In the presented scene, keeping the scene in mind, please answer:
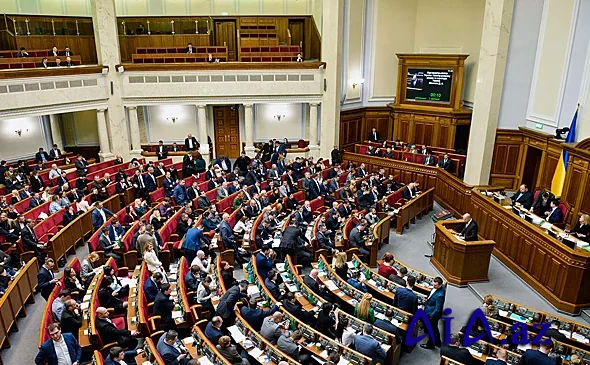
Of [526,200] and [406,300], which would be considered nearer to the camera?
[406,300]

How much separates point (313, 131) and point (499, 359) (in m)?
12.3

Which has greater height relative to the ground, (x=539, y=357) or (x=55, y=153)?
(x=55, y=153)

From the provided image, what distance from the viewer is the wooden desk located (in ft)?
25.3

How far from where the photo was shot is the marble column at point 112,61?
1463cm

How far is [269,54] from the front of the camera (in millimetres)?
17031

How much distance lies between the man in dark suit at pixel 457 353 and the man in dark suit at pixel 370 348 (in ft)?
2.64

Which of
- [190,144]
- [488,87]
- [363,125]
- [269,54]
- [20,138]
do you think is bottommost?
[190,144]

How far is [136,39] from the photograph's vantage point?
18.3 m

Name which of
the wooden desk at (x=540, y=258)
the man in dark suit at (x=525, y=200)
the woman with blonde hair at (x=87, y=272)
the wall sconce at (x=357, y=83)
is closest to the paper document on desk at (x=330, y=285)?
the woman with blonde hair at (x=87, y=272)

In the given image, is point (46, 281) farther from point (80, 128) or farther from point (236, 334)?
point (80, 128)

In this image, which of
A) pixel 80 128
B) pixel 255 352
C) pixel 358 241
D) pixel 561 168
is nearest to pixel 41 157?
pixel 80 128

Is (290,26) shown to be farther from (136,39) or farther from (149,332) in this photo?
(149,332)

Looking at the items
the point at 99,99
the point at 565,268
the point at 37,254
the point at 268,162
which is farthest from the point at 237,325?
the point at 99,99

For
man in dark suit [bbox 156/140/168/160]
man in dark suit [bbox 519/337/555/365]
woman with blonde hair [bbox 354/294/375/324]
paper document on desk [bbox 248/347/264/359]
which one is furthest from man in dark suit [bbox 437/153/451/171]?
paper document on desk [bbox 248/347/264/359]
